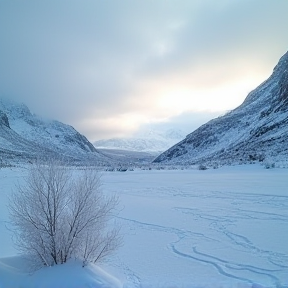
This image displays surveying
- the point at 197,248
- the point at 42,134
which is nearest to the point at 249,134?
the point at 197,248

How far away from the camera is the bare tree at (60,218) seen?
19.0 feet

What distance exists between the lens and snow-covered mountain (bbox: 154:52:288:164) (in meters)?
45.4

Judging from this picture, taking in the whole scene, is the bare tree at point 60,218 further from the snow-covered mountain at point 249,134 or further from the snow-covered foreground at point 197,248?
the snow-covered mountain at point 249,134

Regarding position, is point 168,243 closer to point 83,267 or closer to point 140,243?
point 140,243

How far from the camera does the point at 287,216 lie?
9086mm

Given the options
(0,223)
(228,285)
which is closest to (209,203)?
(228,285)

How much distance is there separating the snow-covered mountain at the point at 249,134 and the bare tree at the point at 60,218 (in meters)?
32.2

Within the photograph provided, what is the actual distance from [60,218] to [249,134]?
196ft

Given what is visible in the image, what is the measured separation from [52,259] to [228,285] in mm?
3498

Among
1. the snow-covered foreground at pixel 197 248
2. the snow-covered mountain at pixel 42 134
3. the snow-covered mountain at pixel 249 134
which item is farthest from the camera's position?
the snow-covered mountain at pixel 42 134

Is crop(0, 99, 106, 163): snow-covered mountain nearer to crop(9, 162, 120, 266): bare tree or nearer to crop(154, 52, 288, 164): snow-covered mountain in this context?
crop(154, 52, 288, 164): snow-covered mountain

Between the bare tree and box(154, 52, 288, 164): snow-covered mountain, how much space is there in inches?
1267

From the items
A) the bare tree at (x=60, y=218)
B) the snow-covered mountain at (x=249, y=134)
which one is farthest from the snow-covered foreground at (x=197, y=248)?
the snow-covered mountain at (x=249, y=134)

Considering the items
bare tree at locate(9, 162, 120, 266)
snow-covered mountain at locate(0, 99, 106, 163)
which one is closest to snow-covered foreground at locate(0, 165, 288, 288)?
bare tree at locate(9, 162, 120, 266)
